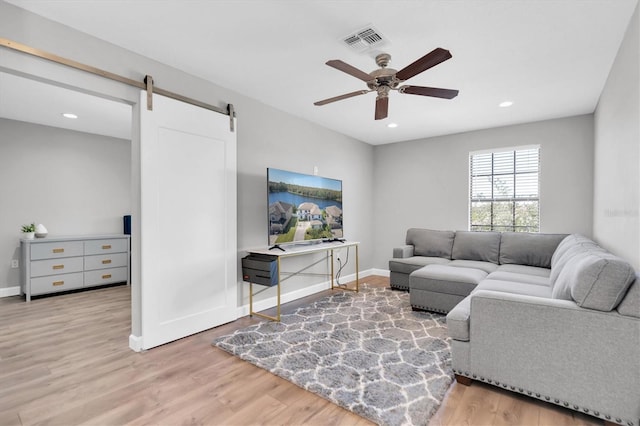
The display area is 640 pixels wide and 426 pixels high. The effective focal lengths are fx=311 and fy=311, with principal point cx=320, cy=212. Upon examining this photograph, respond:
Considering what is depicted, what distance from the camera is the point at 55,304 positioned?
13.4 feet

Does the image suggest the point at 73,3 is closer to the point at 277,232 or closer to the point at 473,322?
Result: the point at 277,232

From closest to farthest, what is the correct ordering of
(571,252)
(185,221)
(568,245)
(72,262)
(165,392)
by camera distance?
(165,392)
(571,252)
(185,221)
(568,245)
(72,262)

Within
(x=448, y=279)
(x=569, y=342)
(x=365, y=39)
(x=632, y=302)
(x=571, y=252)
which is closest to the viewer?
(x=632, y=302)

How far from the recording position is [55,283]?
4.45 m

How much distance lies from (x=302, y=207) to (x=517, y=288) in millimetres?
2462

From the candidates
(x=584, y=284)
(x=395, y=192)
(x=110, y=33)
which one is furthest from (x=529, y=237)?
(x=110, y=33)

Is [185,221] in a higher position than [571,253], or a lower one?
higher

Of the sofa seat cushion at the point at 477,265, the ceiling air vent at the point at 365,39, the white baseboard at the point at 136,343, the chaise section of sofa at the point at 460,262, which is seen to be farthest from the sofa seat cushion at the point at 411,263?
the white baseboard at the point at 136,343

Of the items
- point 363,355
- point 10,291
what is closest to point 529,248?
point 363,355

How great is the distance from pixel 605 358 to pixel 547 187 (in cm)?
345

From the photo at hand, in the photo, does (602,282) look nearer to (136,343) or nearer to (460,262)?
(460,262)

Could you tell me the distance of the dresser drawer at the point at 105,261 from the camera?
478 centimetres

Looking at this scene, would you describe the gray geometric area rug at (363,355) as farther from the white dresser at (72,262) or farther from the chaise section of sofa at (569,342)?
the white dresser at (72,262)

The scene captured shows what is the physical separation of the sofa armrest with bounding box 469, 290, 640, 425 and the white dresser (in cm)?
525
